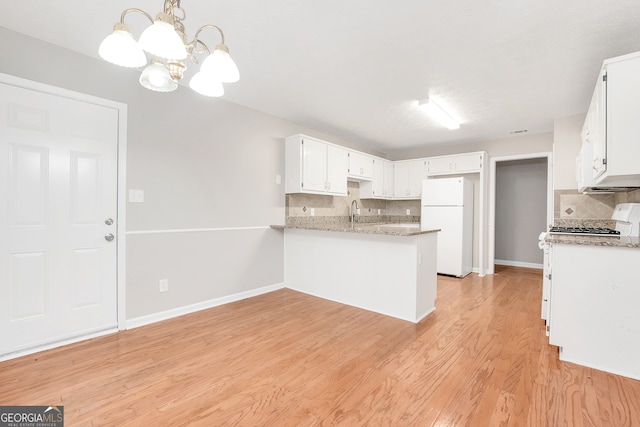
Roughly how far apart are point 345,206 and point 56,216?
13.1ft

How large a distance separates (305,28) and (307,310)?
2.76 metres

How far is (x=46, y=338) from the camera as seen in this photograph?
2.40 metres

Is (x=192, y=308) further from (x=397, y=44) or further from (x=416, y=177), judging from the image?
(x=416, y=177)

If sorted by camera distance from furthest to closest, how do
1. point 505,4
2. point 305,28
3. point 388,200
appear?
point 388,200 → point 305,28 → point 505,4

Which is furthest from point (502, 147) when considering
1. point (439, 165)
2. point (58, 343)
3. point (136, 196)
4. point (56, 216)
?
point (58, 343)

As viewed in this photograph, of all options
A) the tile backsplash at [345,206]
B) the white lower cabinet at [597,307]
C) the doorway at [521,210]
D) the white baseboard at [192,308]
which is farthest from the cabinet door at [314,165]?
the doorway at [521,210]

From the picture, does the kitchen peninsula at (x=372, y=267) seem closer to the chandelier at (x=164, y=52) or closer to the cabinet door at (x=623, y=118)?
the cabinet door at (x=623, y=118)

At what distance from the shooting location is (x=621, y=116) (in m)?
1.99

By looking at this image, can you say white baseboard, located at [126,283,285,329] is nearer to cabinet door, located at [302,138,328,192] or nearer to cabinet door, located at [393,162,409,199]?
cabinet door, located at [302,138,328,192]

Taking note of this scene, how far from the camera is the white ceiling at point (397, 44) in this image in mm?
1918

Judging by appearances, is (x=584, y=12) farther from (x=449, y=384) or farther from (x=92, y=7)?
(x=92, y=7)

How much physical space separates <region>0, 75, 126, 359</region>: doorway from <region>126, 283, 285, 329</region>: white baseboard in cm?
19

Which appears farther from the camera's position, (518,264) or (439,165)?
(518,264)

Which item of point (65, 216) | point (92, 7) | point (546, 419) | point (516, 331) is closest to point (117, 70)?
point (92, 7)
